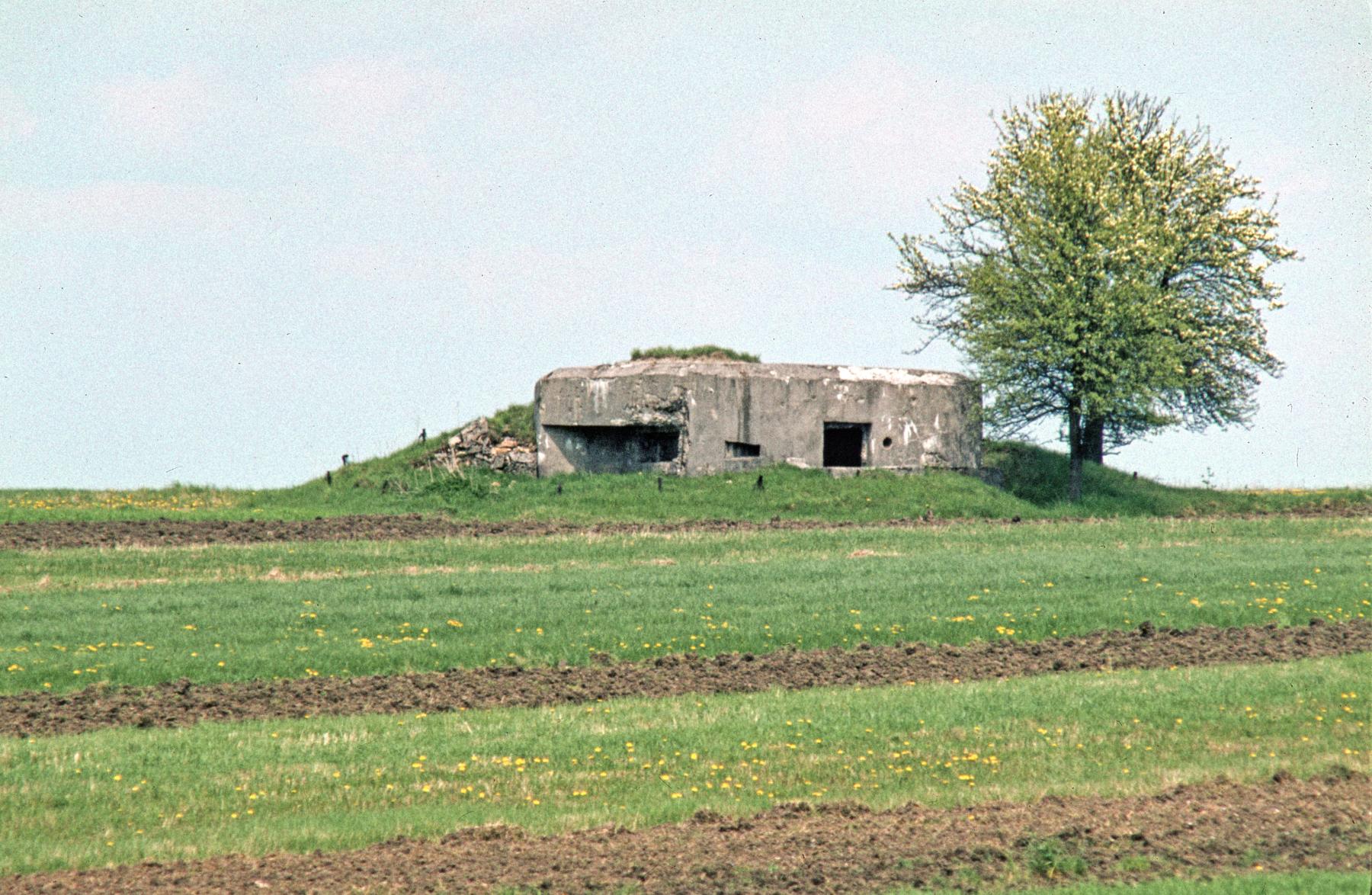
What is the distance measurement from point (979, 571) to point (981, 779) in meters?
11.2

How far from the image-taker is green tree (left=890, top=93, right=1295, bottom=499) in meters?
36.3

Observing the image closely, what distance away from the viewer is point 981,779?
1141 centimetres

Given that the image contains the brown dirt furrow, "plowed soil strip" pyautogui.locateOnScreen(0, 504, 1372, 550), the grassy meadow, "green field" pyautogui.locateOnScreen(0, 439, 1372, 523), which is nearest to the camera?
the brown dirt furrow

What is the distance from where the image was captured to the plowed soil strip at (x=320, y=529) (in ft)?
83.6

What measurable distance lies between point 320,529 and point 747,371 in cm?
1169

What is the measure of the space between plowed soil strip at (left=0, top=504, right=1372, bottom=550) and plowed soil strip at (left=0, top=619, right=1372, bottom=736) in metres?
11.0

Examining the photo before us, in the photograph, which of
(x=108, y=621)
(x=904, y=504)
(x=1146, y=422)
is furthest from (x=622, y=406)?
(x=108, y=621)

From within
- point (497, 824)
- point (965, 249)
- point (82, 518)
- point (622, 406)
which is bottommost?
point (497, 824)

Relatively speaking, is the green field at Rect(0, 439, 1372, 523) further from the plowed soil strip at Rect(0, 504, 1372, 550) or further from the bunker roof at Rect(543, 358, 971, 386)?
the bunker roof at Rect(543, 358, 971, 386)

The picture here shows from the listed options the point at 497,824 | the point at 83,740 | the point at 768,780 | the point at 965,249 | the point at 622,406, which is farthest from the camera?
the point at 965,249

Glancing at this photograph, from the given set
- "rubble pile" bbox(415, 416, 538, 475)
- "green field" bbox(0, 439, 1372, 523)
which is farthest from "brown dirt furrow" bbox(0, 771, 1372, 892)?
"rubble pile" bbox(415, 416, 538, 475)

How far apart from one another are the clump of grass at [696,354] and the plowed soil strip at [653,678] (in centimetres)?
1976

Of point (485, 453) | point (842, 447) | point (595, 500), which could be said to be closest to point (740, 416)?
point (595, 500)

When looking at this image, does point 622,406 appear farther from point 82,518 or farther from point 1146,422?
point 1146,422
